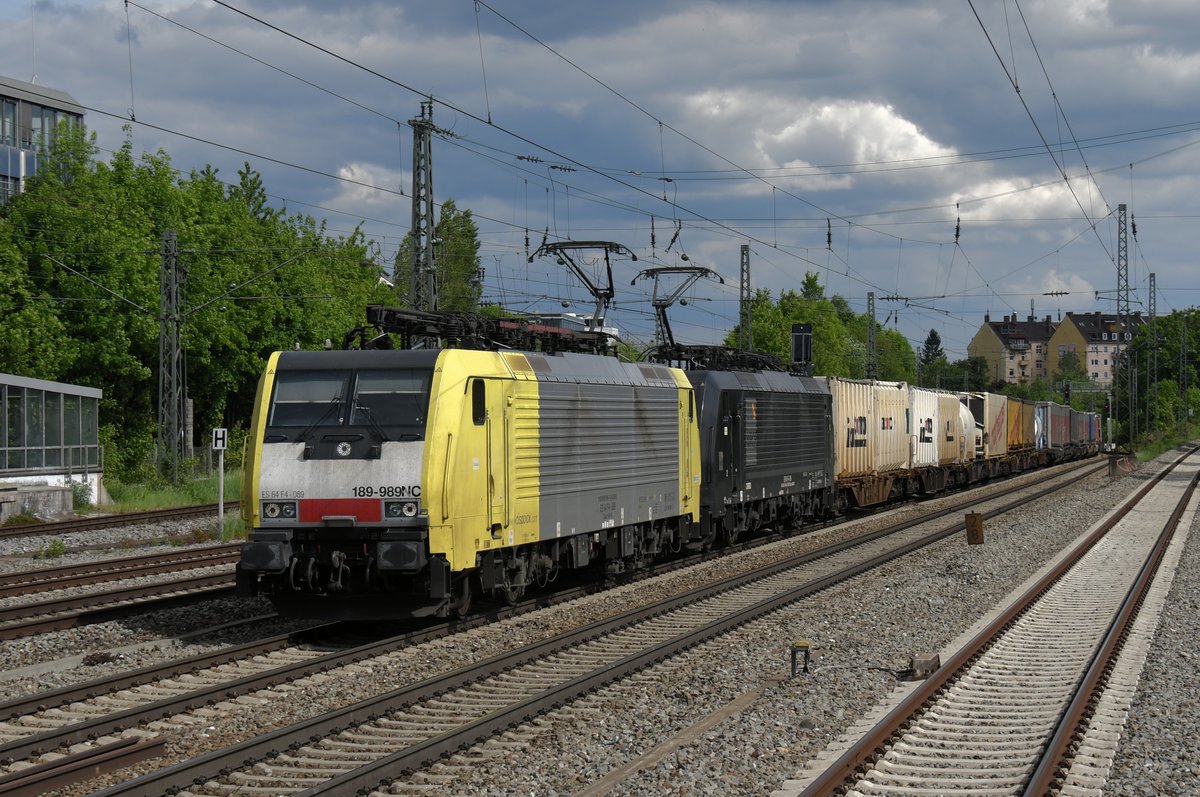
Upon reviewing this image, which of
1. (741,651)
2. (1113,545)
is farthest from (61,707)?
(1113,545)

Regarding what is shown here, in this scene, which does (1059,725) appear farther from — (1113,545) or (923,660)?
(1113,545)

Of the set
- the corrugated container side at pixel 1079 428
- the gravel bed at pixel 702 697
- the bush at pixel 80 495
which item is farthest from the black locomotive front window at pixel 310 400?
the corrugated container side at pixel 1079 428

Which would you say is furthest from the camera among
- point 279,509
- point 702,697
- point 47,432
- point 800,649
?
point 47,432

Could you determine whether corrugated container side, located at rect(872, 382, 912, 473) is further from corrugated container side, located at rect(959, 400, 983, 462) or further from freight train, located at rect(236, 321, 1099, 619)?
freight train, located at rect(236, 321, 1099, 619)

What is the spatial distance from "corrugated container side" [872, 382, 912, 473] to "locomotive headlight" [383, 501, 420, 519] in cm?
2165

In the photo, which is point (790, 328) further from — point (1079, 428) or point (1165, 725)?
point (1165, 725)

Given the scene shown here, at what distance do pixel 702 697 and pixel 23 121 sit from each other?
67789 mm

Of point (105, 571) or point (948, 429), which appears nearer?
point (105, 571)

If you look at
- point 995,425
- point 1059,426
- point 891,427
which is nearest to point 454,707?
point 891,427

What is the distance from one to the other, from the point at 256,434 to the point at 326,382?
90 centimetres

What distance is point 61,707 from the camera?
1001 centimetres

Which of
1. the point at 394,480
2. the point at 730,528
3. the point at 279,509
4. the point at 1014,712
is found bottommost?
the point at 1014,712

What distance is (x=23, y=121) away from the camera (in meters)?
67.9

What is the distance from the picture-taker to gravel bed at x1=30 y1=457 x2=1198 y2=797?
8.25 m
